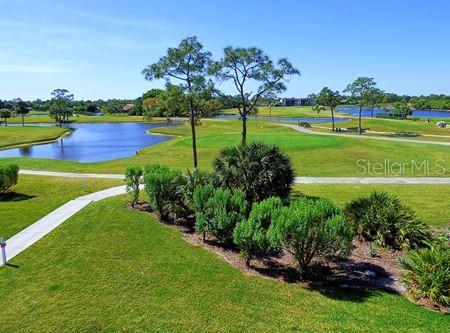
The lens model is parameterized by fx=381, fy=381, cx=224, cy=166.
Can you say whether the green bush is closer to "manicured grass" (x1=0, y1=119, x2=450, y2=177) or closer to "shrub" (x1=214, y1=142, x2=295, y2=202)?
"shrub" (x1=214, y1=142, x2=295, y2=202)

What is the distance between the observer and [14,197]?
66.4 ft

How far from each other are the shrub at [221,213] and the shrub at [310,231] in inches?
87.9

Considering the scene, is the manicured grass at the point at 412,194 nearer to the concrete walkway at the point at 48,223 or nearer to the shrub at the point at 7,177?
the concrete walkway at the point at 48,223

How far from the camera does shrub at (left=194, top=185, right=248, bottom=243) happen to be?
12.7 meters

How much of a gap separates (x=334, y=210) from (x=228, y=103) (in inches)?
606

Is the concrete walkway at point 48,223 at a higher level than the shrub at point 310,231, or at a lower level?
lower

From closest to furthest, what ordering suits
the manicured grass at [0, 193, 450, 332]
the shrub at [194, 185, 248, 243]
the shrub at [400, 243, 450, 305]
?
the manicured grass at [0, 193, 450, 332] → the shrub at [400, 243, 450, 305] → the shrub at [194, 185, 248, 243]

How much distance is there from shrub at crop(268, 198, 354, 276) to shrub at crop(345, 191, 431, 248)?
3372 millimetres

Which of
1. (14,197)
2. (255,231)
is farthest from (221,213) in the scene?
(14,197)

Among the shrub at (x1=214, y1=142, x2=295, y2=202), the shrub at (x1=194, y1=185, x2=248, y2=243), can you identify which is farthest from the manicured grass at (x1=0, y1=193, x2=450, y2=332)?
the shrub at (x1=214, y1=142, x2=295, y2=202)

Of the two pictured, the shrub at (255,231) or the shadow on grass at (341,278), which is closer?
the shadow on grass at (341,278)

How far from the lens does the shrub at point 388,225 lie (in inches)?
536

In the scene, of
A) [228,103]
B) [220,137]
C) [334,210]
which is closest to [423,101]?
[220,137]

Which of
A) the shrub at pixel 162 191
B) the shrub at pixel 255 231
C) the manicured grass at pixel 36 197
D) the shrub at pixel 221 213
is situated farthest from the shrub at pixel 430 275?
the manicured grass at pixel 36 197
